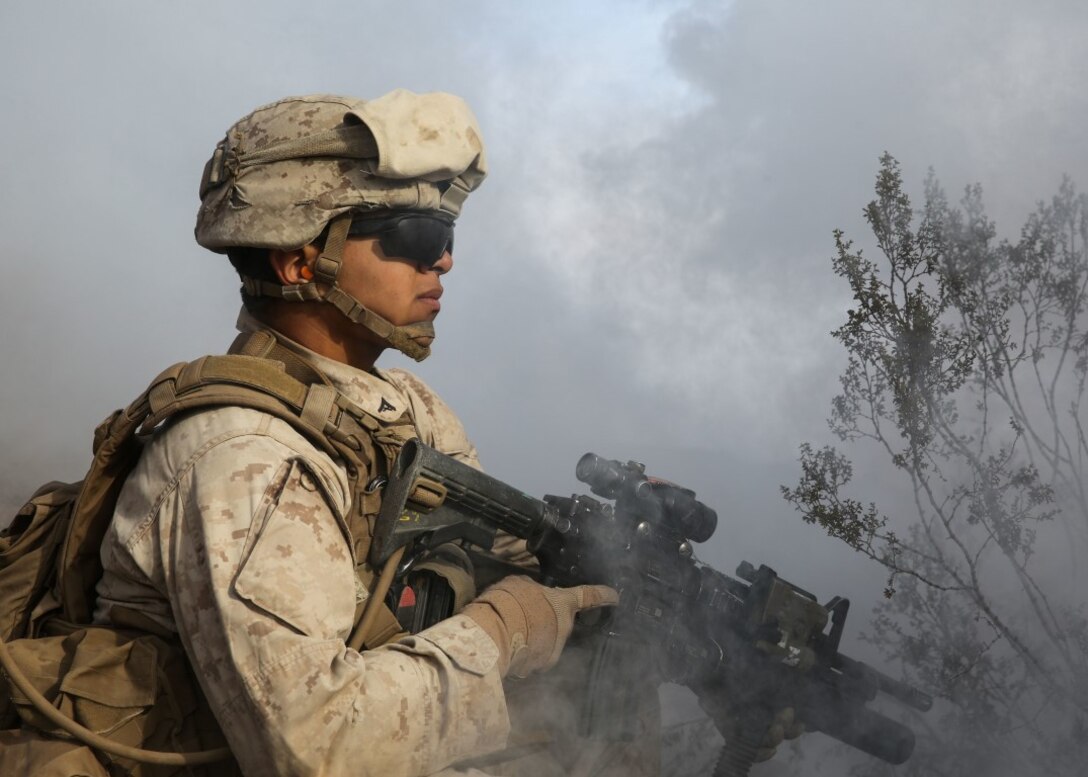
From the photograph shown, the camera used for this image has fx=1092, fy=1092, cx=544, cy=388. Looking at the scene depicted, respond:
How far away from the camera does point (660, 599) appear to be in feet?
11.0

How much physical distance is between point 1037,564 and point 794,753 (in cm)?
153

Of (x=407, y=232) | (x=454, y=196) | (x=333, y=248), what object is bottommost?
(x=333, y=248)

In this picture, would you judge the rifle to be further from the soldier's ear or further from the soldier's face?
the soldier's ear

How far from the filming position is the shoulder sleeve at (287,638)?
2.21m

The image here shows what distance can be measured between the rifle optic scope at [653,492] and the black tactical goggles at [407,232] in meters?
0.88

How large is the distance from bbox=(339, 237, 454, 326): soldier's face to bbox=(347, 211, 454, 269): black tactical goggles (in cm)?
2

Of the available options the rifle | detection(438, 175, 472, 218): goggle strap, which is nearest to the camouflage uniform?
the rifle

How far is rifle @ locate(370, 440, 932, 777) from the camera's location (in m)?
2.84

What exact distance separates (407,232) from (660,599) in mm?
1368

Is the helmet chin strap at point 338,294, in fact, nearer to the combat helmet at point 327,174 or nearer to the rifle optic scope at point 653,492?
the combat helmet at point 327,174

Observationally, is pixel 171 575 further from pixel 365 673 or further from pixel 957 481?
pixel 957 481

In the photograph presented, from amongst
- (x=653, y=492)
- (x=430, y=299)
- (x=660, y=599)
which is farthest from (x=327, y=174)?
(x=660, y=599)

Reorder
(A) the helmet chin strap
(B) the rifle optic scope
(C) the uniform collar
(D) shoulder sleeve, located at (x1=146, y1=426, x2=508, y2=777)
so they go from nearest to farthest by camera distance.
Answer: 1. (D) shoulder sleeve, located at (x1=146, y1=426, x2=508, y2=777)
2. (A) the helmet chin strap
3. (C) the uniform collar
4. (B) the rifle optic scope

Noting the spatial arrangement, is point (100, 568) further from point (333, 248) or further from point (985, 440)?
point (985, 440)
